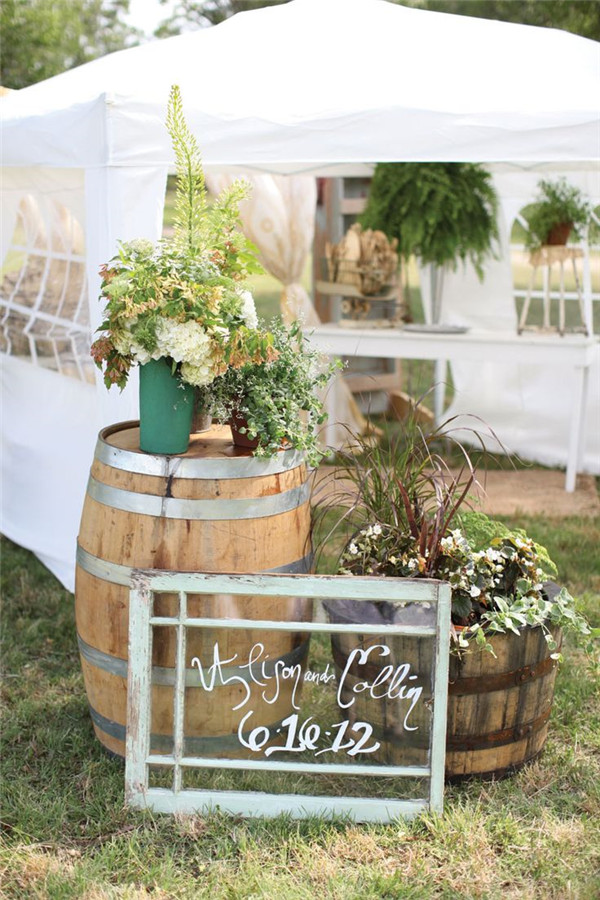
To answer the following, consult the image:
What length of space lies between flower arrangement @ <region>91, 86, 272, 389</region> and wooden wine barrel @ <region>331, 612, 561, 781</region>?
775 millimetres

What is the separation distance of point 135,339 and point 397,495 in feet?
3.03

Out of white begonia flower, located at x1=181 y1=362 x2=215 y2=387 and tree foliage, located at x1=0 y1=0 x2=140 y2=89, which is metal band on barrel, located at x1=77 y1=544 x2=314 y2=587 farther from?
tree foliage, located at x1=0 y1=0 x2=140 y2=89

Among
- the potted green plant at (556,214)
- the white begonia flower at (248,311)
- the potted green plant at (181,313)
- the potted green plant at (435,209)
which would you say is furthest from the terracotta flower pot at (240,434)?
the potted green plant at (556,214)

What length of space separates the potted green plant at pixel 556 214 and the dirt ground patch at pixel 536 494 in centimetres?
138

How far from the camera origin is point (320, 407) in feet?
8.99

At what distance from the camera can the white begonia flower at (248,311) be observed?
8.51 feet

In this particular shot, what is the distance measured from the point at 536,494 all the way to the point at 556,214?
1.62m

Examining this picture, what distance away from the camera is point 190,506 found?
256 cm

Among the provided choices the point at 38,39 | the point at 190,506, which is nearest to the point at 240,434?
the point at 190,506

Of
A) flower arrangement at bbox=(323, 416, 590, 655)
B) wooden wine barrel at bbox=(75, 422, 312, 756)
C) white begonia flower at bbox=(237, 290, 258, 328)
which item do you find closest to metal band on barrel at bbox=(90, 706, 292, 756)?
wooden wine barrel at bbox=(75, 422, 312, 756)

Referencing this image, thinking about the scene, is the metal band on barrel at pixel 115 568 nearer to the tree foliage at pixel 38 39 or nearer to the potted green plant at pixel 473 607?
the potted green plant at pixel 473 607

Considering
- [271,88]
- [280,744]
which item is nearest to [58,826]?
[280,744]

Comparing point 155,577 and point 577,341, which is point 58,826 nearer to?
point 155,577

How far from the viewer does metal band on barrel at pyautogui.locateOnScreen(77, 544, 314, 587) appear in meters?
2.64
